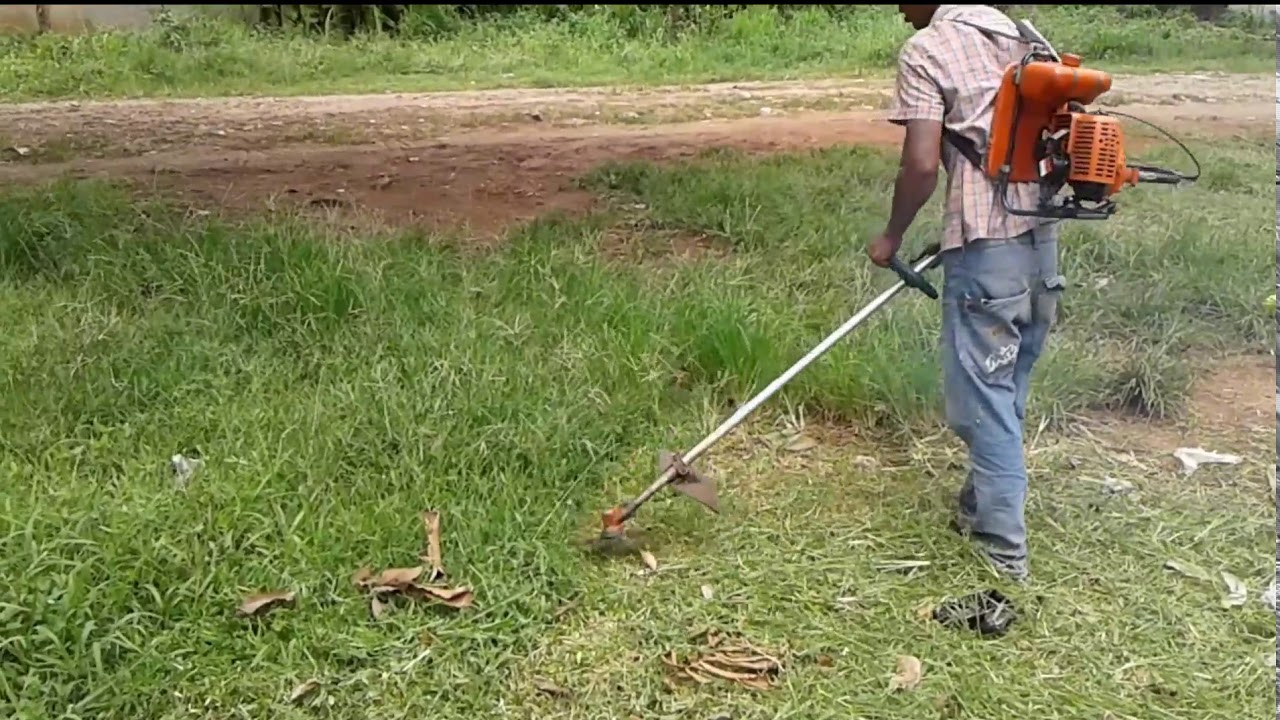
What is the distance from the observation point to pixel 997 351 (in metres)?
2.75

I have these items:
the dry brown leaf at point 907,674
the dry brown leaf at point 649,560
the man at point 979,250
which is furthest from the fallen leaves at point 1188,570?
the dry brown leaf at point 649,560

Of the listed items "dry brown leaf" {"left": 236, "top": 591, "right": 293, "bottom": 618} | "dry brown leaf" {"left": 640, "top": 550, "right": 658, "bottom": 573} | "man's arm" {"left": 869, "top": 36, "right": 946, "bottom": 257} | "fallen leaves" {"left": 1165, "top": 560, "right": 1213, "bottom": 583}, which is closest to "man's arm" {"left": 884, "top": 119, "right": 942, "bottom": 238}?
"man's arm" {"left": 869, "top": 36, "right": 946, "bottom": 257}

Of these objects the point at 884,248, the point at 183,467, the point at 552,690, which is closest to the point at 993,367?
the point at 884,248

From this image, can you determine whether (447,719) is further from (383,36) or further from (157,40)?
(383,36)

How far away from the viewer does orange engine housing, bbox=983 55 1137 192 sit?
2508 mm

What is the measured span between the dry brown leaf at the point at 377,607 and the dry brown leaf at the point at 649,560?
0.61 meters

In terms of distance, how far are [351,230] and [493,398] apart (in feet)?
5.30

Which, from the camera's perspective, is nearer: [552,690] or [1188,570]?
[552,690]

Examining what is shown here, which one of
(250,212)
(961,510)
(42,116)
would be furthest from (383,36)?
(961,510)

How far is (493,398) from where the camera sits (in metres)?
3.46

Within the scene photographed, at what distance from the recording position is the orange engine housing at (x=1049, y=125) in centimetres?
251

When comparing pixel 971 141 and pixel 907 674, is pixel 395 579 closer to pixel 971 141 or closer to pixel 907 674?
pixel 907 674

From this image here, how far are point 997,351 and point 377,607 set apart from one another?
1416 mm

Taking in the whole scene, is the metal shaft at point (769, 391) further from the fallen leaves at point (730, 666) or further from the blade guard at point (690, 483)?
the fallen leaves at point (730, 666)
